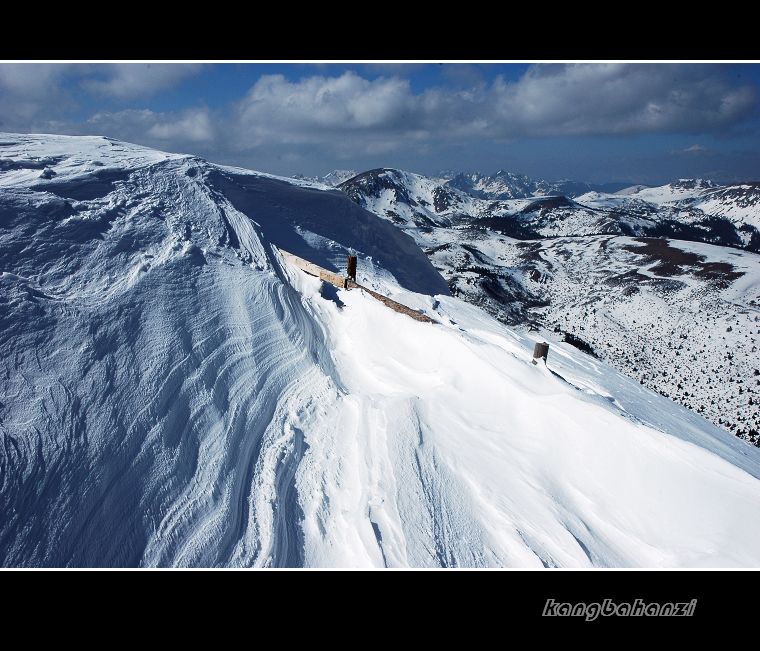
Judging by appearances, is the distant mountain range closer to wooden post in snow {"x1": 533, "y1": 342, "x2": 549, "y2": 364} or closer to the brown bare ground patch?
the brown bare ground patch

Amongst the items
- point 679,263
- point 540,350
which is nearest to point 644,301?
point 679,263

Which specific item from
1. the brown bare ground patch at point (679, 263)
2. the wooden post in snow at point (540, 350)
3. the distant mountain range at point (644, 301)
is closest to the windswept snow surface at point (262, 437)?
the wooden post in snow at point (540, 350)

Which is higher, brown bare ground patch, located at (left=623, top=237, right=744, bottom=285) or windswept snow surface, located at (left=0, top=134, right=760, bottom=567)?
brown bare ground patch, located at (left=623, top=237, right=744, bottom=285)

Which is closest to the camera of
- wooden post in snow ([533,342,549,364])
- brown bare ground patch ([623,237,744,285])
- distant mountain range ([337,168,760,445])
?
wooden post in snow ([533,342,549,364])

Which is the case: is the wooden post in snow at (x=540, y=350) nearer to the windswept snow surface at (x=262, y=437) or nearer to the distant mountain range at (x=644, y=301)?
the windswept snow surface at (x=262, y=437)

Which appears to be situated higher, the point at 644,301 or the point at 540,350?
the point at 644,301

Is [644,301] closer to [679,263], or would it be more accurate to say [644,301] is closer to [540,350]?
[679,263]

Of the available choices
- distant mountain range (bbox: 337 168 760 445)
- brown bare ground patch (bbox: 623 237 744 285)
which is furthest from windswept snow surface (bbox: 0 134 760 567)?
brown bare ground patch (bbox: 623 237 744 285)

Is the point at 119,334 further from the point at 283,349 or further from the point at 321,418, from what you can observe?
the point at 321,418
